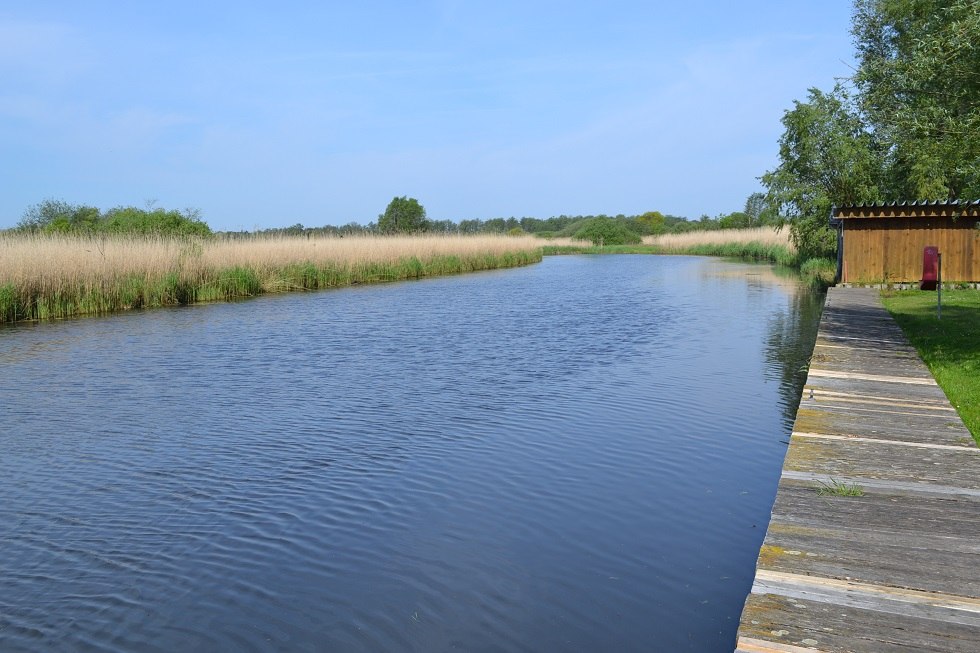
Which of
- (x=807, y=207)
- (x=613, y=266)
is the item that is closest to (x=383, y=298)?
(x=807, y=207)

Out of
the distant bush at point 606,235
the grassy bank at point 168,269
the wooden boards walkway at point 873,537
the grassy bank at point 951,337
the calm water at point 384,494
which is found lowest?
the calm water at point 384,494

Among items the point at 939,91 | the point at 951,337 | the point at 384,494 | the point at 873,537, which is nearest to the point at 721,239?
the point at 951,337

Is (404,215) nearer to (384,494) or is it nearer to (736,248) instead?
(736,248)

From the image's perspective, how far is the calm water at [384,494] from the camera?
4852mm

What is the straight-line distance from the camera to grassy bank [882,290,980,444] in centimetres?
821

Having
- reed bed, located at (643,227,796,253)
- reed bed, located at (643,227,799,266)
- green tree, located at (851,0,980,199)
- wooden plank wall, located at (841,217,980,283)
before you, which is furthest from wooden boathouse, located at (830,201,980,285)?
reed bed, located at (643,227,796,253)

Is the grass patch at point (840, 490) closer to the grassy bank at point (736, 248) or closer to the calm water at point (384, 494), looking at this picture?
the calm water at point (384, 494)

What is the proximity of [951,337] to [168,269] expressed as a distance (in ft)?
60.3

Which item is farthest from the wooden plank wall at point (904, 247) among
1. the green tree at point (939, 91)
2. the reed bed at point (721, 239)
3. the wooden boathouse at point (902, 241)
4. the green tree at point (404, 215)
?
the green tree at point (404, 215)

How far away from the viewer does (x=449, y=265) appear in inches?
1527

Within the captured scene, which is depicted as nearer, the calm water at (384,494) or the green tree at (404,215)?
the calm water at (384,494)

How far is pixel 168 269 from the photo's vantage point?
74.7 feet

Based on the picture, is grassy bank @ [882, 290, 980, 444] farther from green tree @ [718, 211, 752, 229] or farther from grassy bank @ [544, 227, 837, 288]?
green tree @ [718, 211, 752, 229]

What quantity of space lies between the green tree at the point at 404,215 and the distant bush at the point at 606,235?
65.1ft
